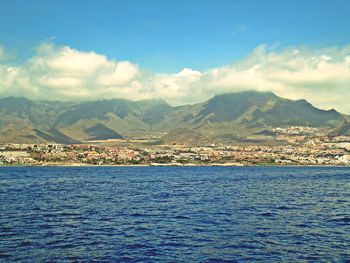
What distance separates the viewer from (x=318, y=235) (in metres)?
45.8

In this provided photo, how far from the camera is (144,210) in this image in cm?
6569

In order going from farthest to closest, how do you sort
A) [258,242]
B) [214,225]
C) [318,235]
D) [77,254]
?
1. [214,225]
2. [318,235]
3. [258,242]
4. [77,254]

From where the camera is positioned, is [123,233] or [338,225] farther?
[338,225]

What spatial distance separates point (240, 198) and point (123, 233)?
43.2 m

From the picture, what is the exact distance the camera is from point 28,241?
139 feet

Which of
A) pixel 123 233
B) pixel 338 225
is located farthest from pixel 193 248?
pixel 338 225

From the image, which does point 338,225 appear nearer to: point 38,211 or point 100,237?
point 100,237

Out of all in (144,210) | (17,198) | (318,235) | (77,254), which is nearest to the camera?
(77,254)

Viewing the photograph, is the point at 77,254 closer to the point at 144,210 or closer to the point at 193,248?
the point at 193,248

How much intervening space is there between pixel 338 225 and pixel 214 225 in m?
16.0

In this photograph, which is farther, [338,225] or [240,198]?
[240,198]

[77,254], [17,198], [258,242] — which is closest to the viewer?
[77,254]

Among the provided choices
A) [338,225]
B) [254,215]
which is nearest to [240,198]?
[254,215]

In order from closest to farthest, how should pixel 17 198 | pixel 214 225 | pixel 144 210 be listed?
pixel 214 225, pixel 144 210, pixel 17 198
